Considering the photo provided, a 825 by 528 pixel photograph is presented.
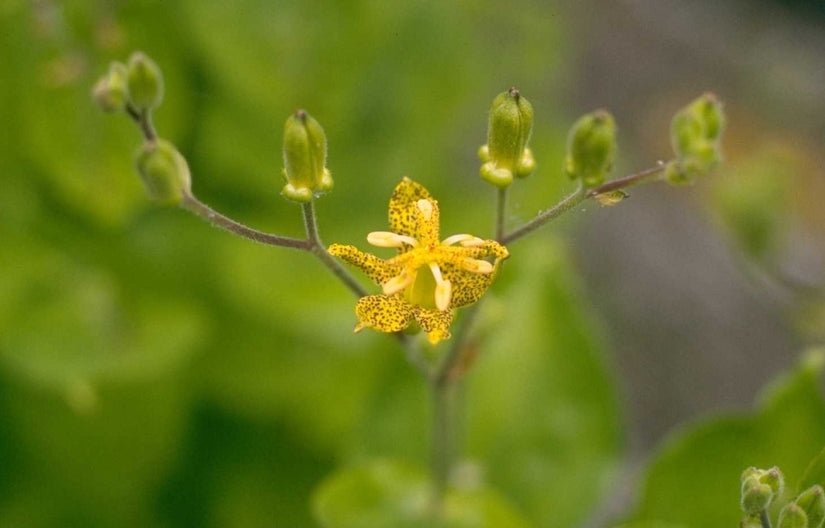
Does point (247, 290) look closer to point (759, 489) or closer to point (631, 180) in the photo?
point (631, 180)

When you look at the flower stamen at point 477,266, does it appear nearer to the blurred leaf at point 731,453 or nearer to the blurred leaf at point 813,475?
the blurred leaf at point 813,475

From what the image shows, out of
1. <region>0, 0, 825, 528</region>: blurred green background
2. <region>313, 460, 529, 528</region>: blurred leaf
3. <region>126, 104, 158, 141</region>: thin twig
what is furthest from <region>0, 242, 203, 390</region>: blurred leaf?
<region>126, 104, 158, 141</region>: thin twig

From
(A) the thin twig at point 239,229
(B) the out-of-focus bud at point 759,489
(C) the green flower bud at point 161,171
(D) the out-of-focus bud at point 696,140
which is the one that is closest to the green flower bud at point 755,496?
(B) the out-of-focus bud at point 759,489

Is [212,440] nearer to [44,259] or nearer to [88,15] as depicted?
[44,259]

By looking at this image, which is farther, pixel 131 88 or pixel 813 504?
pixel 131 88

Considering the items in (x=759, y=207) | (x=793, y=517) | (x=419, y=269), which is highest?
(x=759, y=207)

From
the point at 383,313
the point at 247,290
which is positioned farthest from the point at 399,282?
the point at 247,290

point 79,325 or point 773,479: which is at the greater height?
point 79,325

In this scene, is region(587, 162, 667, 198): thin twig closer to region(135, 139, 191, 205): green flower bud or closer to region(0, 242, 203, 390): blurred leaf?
region(135, 139, 191, 205): green flower bud
